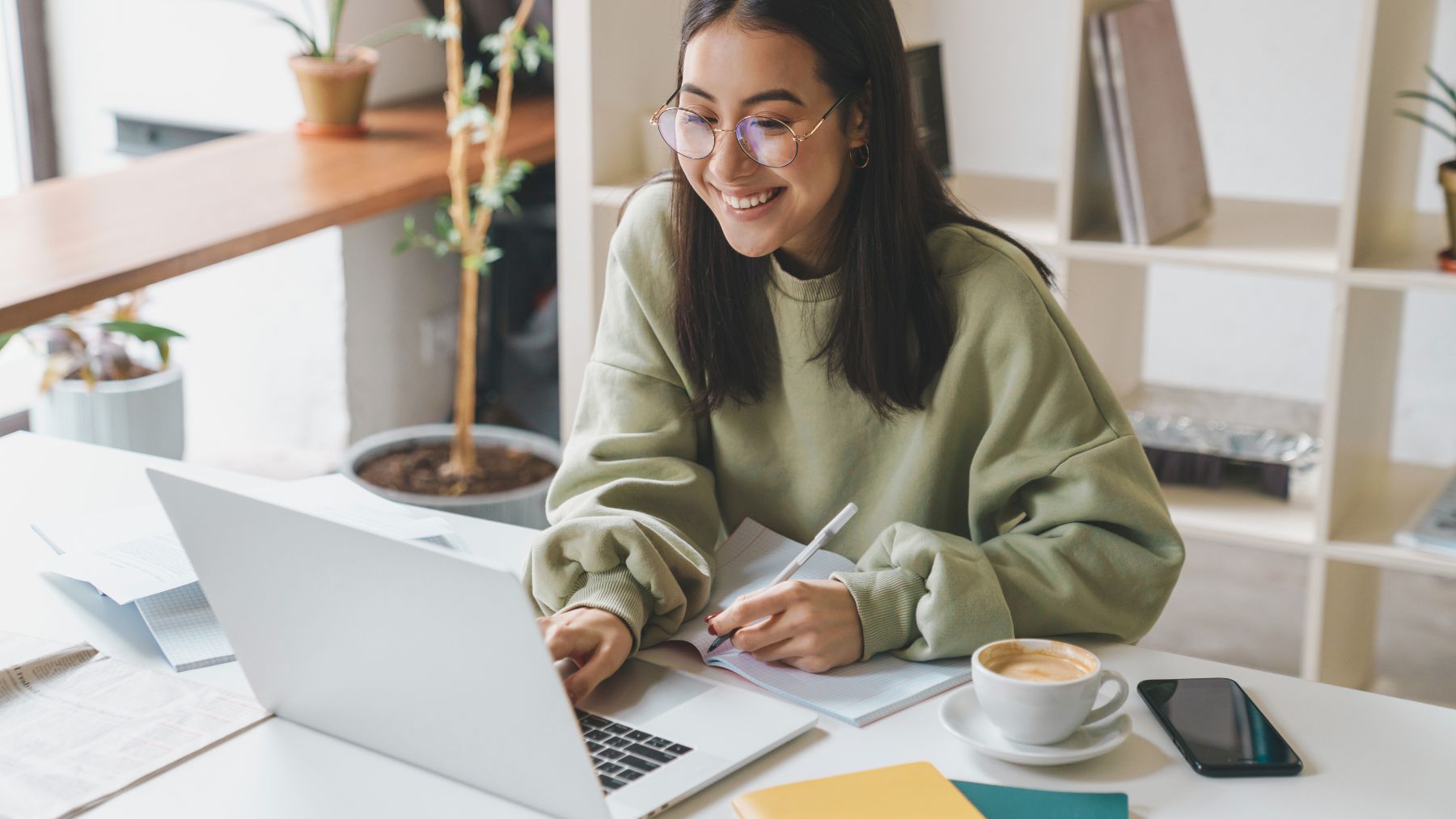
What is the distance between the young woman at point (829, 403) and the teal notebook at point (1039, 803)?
7.5 inches

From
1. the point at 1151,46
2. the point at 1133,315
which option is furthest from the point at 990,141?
the point at 1151,46

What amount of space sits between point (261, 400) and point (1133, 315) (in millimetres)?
1809

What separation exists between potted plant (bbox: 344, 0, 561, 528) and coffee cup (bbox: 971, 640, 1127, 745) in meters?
1.57

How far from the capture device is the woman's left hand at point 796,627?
110 cm

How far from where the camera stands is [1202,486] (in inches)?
90.7

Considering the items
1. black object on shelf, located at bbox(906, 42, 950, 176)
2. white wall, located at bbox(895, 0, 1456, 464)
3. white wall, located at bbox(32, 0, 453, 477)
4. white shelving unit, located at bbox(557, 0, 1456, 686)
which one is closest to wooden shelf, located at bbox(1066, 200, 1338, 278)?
white shelving unit, located at bbox(557, 0, 1456, 686)

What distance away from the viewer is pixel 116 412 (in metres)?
2.58

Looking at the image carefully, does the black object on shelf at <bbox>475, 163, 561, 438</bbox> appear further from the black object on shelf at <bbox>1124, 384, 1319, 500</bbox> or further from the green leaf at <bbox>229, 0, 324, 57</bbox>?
the black object on shelf at <bbox>1124, 384, 1319, 500</bbox>

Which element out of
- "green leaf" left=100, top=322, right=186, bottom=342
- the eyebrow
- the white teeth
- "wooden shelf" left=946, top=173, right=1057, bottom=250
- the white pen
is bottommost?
the white pen

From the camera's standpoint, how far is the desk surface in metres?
1.89

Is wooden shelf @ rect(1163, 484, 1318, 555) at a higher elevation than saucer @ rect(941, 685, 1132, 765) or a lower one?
lower

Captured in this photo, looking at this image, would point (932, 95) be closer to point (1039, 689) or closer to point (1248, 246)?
point (1248, 246)

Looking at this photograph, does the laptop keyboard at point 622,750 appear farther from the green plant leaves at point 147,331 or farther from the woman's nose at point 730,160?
the green plant leaves at point 147,331

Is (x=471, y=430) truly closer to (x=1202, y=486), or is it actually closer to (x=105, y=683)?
(x=1202, y=486)
